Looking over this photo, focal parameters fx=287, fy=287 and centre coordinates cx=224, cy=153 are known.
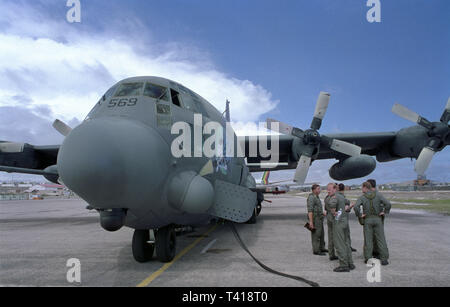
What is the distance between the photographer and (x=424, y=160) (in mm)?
13438

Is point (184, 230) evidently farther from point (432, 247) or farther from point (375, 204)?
point (432, 247)

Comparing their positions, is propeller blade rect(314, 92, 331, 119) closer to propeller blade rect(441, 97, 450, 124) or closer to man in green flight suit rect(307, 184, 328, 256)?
propeller blade rect(441, 97, 450, 124)

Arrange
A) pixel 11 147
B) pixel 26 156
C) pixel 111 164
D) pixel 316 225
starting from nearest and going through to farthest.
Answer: pixel 111 164 < pixel 316 225 < pixel 11 147 < pixel 26 156

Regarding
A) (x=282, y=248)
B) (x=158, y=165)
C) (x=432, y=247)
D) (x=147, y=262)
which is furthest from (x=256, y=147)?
(x=158, y=165)

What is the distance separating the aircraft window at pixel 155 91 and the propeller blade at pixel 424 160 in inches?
503

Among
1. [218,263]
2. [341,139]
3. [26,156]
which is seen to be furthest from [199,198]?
[26,156]

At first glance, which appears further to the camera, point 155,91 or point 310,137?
point 310,137

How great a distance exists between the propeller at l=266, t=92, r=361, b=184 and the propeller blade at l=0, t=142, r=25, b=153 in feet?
43.2

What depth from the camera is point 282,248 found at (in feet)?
26.4

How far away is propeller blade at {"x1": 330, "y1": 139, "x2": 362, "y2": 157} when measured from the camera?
13.0m

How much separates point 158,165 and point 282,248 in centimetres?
498

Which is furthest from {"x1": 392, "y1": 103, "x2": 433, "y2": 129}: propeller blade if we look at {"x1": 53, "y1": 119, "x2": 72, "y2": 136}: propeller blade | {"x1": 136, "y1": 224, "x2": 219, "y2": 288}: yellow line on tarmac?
{"x1": 53, "y1": 119, "x2": 72, "y2": 136}: propeller blade

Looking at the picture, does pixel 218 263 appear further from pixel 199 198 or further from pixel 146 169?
pixel 146 169

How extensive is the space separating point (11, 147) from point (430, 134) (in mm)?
20958
